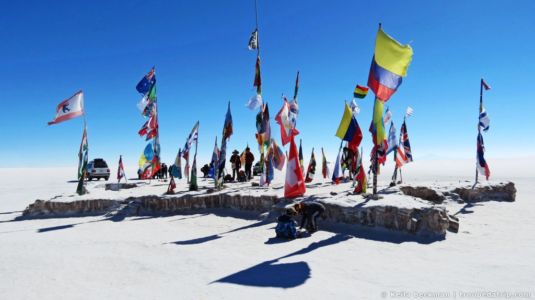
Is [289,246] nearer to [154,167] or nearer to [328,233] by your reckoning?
[328,233]

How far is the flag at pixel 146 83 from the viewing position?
62.4 ft

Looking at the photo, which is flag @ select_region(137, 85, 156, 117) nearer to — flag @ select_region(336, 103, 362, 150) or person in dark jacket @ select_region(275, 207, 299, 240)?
flag @ select_region(336, 103, 362, 150)

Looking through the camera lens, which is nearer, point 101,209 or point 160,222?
point 160,222

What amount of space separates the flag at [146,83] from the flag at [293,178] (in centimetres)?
1108

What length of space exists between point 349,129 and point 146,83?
12284 millimetres

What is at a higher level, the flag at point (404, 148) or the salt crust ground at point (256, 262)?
the flag at point (404, 148)

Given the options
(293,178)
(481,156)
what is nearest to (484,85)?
(481,156)

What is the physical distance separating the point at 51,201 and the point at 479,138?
66.9 feet

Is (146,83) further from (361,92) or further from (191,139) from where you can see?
(361,92)

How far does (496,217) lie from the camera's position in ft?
38.4

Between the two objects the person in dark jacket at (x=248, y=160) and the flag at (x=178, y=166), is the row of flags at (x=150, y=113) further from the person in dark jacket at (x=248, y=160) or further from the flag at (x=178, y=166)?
the person in dark jacket at (x=248, y=160)

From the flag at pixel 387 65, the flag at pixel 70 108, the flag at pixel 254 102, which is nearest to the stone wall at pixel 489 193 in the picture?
the flag at pixel 387 65

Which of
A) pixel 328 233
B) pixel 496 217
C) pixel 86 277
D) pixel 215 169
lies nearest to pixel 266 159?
pixel 215 169

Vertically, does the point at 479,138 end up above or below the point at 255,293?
above
